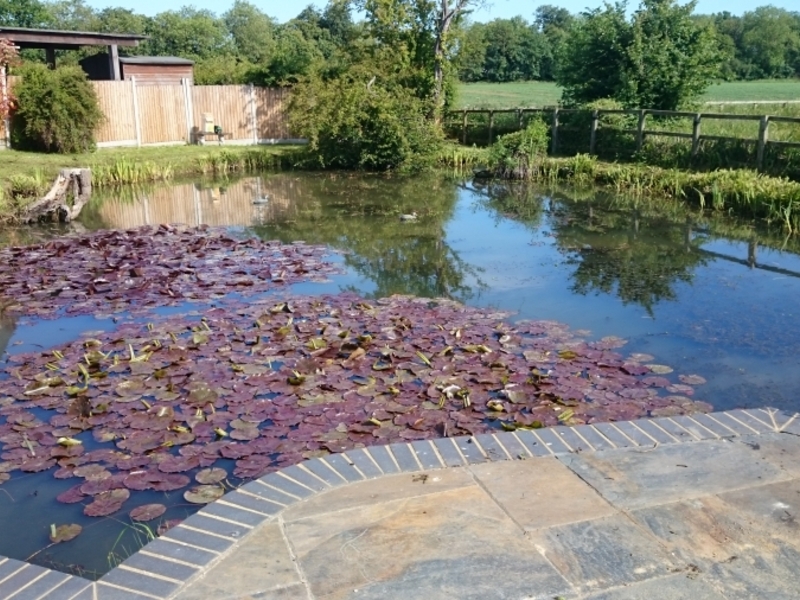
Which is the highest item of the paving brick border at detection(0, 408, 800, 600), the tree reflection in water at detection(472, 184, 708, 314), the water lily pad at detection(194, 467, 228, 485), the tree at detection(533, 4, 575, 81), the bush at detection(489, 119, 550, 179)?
the tree at detection(533, 4, 575, 81)

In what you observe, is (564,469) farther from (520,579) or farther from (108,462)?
(108,462)

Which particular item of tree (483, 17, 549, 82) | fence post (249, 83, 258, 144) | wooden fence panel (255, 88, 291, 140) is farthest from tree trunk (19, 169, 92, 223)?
tree (483, 17, 549, 82)

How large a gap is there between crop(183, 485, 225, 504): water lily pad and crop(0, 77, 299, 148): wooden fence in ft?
50.2

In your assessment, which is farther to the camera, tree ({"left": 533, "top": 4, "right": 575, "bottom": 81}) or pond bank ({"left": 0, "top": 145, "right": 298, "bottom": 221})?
tree ({"left": 533, "top": 4, "right": 575, "bottom": 81})

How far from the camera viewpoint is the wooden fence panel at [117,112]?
17.7 meters

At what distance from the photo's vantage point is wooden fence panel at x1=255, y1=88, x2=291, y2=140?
814 inches

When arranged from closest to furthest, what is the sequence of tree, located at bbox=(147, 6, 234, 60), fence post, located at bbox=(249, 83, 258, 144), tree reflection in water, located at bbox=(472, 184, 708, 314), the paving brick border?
the paving brick border < tree reflection in water, located at bbox=(472, 184, 708, 314) < fence post, located at bbox=(249, 83, 258, 144) < tree, located at bbox=(147, 6, 234, 60)

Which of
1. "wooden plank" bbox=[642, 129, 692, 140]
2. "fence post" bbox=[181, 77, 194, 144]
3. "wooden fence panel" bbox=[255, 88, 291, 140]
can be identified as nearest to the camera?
"wooden plank" bbox=[642, 129, 692, 140]

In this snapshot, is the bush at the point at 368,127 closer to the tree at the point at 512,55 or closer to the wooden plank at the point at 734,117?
the wooden plank at the point at 734,117

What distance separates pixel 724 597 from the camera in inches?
84.0

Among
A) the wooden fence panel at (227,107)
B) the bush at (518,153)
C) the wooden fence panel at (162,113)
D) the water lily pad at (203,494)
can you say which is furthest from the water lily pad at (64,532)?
the wooden fence panel at (227,107)

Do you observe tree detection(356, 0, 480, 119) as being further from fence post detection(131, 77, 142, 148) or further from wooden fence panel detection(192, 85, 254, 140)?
fence post detection(131, 77, 142, 148)

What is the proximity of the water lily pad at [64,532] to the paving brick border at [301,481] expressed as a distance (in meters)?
0.68

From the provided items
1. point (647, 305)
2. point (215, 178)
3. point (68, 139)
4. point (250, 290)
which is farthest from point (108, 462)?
point (68, 139)
